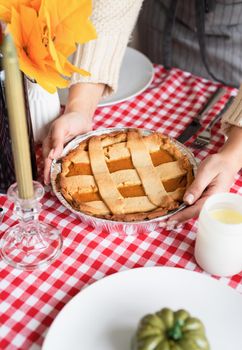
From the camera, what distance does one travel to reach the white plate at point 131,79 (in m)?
1.35

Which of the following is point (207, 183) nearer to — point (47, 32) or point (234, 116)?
point (234, 116)

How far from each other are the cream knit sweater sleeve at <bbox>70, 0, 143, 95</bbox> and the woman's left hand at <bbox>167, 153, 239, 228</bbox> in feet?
1.28

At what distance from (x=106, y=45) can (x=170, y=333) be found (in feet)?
2.72

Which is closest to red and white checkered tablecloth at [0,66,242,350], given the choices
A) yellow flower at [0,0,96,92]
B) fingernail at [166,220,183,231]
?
fingernail at [166,220,183,231]

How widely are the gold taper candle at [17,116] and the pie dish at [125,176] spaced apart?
20 cm

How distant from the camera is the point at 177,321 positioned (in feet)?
2.27

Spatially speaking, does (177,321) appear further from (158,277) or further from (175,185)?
(175,185)

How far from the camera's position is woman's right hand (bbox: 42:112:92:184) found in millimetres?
1074

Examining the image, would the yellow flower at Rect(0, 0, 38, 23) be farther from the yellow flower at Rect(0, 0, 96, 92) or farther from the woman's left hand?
the woman's left hand

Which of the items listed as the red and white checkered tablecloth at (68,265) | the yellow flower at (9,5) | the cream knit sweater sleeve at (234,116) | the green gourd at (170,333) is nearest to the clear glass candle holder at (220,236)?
the red and white checkered tablecloth at (68,265)

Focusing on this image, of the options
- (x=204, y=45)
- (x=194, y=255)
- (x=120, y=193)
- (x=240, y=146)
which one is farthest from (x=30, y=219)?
(x=204, y=45)

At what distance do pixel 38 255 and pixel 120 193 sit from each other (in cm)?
21

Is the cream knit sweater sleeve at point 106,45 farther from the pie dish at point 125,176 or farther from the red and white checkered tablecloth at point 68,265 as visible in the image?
the red and white checkered tablecloth at point 68,265

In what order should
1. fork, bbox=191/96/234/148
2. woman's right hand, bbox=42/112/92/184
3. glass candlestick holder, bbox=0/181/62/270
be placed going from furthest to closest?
fork, bbox=191/96/234/148
woman's right hand, bbox=42/112/92/184
glass candlestick holder, bbox=0/181/62/270
